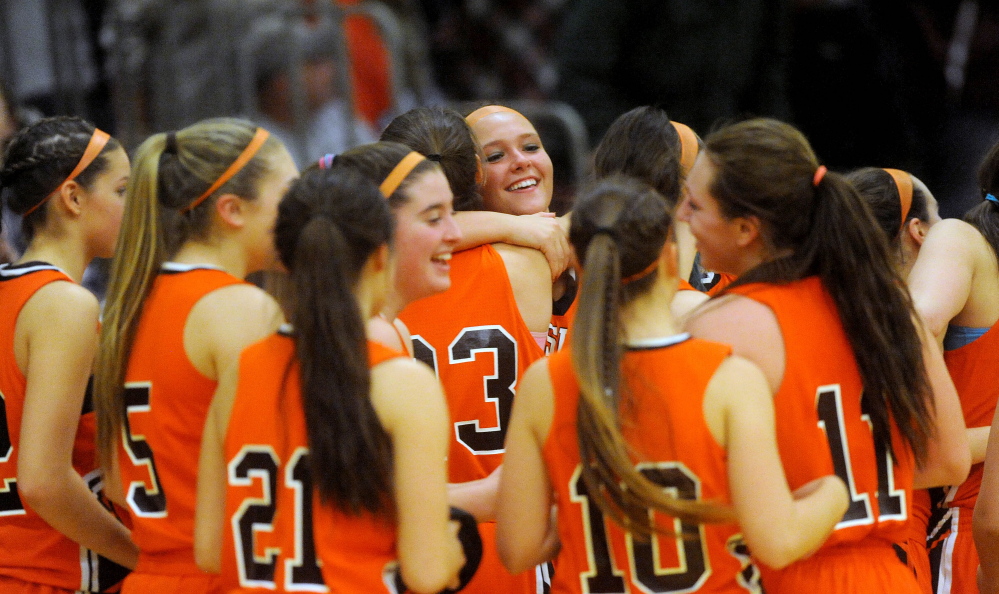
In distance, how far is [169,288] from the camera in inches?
98.8

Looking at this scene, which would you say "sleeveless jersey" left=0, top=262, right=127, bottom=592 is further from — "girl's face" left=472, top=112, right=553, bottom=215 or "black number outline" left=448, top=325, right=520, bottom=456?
"girl's face" left=472, top=112, right=553, bottom=215

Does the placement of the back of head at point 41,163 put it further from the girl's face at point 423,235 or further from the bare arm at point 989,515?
the bare arm at point 989,515

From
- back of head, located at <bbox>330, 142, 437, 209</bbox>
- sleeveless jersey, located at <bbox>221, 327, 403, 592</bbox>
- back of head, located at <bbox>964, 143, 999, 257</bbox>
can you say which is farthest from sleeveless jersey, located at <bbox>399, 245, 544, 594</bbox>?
back of head, located at <bbox>964, 143, 999, 257</bbox>

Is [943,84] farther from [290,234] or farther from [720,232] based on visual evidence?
[290,234]

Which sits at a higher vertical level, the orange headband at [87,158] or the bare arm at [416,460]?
the orange headband at [87,158]

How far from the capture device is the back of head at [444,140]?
10.5 feet

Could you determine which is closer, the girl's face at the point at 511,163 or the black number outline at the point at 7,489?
the black number outline at the point at 7,489

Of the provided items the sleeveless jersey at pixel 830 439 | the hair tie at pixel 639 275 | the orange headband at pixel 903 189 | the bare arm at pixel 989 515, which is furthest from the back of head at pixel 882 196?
the hair tie at pixel 639 275

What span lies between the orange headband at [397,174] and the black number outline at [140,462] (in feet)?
2.49

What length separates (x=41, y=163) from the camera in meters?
2.97

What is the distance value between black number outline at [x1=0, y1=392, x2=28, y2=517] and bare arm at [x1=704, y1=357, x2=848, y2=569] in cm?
194

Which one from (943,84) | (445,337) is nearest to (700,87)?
(943,84)

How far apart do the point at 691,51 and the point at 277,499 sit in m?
5.23

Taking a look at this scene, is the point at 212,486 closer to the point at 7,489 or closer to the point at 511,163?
the point at 7,489
